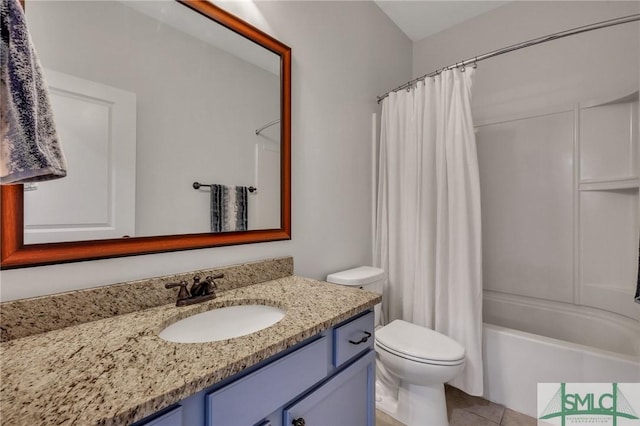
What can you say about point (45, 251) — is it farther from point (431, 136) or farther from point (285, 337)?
point (431, 136)

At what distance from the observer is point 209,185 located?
117cm

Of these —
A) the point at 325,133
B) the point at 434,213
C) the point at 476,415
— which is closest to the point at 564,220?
the point at 434,213

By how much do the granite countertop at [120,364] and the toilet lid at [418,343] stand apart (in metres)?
0.63

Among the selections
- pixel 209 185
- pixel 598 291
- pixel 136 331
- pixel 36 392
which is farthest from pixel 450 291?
pixel 36 392

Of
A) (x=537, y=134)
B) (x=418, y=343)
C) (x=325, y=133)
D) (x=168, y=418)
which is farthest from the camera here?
(x=537, y=134)

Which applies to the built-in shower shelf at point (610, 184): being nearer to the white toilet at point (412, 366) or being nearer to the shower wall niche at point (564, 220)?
the shower wall niche at point (564, 220)

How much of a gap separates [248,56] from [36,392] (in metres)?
1.32

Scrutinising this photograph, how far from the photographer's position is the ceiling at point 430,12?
→ 2.13 metres

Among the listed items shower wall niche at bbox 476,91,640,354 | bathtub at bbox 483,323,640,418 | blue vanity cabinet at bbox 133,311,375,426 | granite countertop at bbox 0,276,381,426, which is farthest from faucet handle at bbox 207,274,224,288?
shower wall niche at bbox 476,91,640,354

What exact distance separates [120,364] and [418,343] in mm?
1307

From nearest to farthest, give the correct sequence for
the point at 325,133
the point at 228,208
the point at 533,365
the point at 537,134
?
the point at 228,208
the point at 533,365
the point at 325,133
the point at 537,134

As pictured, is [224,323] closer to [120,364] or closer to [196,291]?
[196,291]

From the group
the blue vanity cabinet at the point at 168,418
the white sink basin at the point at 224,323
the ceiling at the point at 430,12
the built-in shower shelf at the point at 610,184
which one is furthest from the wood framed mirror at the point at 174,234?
the built-in shower shelf at the point at 610,184

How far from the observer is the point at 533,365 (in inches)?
61.8
